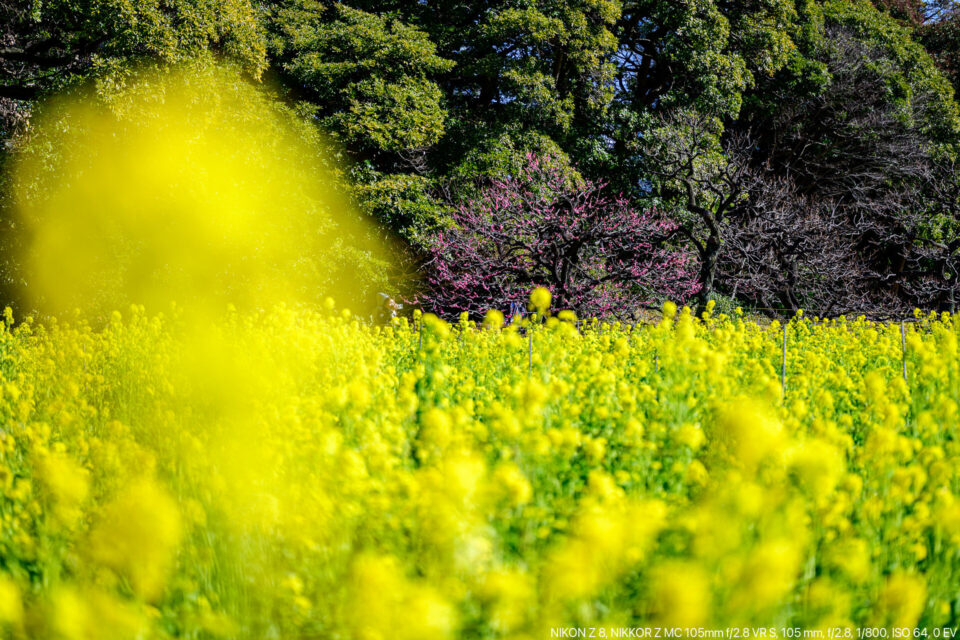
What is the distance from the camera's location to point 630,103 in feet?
47.1

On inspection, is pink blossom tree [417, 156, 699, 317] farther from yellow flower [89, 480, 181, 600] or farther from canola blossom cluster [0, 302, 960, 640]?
yellow flower [89, 480, 181, 600]

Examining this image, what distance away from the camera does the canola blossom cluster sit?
1517mm

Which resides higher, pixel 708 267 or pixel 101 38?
pixel 101 38

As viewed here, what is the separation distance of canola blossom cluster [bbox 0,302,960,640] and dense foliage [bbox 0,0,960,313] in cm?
880

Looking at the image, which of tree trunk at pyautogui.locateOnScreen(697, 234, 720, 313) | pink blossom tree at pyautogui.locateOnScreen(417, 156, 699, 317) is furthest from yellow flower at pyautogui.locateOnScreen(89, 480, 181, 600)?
tree trunk at pyautogui.locateOnScreen(697, 234, 720, 313)

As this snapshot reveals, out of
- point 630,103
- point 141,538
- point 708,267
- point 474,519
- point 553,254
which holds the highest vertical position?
point 630,103

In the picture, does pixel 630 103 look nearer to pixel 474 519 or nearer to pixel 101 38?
pixel 101 38

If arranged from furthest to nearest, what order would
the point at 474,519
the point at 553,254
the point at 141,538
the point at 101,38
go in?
the point at 553,254
the point at 101,38
the point at 474,519
the point at 141,538

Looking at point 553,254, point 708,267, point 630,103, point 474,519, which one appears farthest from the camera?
point 630,103

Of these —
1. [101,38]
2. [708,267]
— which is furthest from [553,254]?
[101,38]

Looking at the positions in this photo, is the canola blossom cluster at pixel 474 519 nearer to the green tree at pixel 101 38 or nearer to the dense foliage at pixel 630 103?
the green tree at pixel 101 38

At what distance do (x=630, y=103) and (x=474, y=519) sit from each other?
555 inches

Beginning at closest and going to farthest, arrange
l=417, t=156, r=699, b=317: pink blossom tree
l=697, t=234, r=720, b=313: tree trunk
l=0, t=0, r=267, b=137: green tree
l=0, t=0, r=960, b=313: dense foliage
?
l=0, t=0, r=267, b=137: green tree
l=697, t=234, r=720, b=313: tree trunk
l=417, t=156, r=699, b=317: pink blossom tree
l=0, t=0, r=960, b=313: dense foliage

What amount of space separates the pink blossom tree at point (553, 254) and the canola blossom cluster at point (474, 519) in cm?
733
